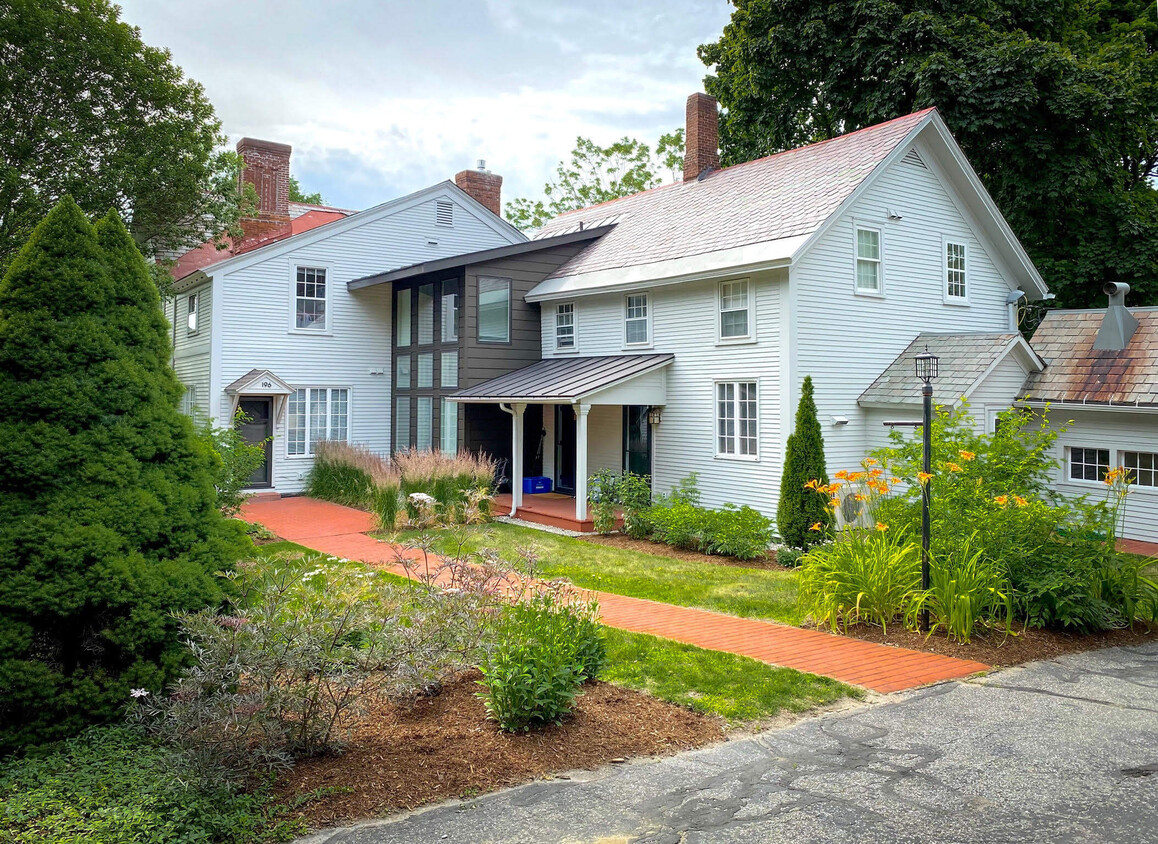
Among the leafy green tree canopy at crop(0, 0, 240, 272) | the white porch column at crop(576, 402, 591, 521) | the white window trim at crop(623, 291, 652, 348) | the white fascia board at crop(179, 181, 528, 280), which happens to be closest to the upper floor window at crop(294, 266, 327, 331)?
the white fascia board at crop(179, 181, 528, 280)

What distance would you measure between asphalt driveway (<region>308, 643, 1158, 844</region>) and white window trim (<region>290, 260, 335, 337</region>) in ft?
58.2

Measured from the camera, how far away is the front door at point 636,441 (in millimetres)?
17172

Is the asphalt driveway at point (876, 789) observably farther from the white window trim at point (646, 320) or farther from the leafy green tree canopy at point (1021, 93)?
the leafy green tree canopy at point (1021, 93)

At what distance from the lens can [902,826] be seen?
14.3ft

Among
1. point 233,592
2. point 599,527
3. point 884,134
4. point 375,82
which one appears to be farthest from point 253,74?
point 233,592

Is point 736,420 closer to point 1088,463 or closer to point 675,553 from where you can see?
point 675,553

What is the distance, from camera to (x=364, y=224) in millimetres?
21688

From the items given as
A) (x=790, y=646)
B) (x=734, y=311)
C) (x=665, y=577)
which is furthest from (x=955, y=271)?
(x=790, y=646)

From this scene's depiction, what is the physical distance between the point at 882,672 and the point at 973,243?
13.4 metres

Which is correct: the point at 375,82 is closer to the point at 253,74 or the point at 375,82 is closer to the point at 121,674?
the point at 253,74

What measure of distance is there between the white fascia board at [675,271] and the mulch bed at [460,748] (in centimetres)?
957

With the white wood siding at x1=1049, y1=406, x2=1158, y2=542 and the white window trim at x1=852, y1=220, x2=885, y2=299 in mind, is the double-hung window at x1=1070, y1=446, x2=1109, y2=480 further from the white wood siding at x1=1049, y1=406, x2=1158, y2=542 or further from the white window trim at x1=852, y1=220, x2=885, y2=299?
the white window trim at x1=852, y1=220, x2=885, y2=299

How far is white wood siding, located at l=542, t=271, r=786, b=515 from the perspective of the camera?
1448cm

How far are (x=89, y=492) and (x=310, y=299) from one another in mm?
16790
